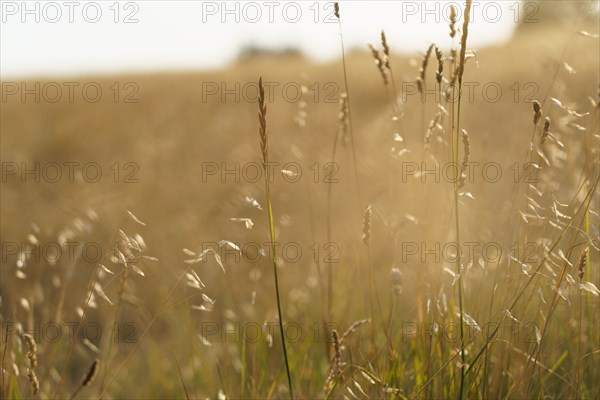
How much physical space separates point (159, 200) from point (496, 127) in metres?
3.06

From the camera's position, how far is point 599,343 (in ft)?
5.74

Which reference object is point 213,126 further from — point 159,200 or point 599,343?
point 599,343

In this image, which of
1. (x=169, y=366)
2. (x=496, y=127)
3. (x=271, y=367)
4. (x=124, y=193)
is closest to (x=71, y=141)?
(x=124, y=193)

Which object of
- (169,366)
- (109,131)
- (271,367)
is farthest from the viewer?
(109,131)

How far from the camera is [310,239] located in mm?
4410

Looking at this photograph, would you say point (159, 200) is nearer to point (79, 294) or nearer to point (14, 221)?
point (14, 221)

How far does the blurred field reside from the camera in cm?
160

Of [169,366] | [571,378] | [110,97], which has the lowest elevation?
[110,97]

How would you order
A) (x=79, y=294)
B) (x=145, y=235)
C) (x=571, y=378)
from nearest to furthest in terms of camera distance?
(x=571, y=378) < (x=79, y=294) < (x=145, y=235)

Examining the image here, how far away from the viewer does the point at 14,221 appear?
17.1 feet

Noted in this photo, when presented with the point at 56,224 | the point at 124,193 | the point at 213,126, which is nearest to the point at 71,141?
the point at 213,126

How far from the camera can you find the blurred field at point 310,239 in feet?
5.26

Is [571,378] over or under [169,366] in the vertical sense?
over

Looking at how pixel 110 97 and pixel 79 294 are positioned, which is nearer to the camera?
pixel 79 294
